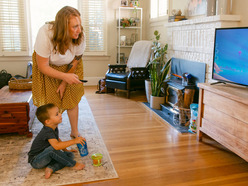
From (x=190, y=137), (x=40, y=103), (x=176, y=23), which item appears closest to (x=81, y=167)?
(x=40, y=103)

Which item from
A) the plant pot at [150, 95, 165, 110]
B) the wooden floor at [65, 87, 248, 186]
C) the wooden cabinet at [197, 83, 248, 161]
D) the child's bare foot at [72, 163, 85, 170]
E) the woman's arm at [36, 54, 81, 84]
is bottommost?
the wooden floor at [65, 87, 248, 186]

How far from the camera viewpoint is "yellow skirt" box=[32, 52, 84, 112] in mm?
2342

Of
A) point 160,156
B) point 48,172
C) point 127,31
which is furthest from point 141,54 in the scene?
point 48,172

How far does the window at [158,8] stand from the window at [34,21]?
1.08 metres

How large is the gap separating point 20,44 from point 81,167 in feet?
13.6

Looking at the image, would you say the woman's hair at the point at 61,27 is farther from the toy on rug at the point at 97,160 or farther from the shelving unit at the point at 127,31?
the shelving unit at the point at 127,31

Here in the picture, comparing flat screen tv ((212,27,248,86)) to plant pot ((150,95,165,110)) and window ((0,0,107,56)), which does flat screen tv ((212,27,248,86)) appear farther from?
window ((0,0,107,56))

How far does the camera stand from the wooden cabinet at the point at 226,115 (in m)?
2.05

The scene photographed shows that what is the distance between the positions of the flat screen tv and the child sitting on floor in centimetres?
150

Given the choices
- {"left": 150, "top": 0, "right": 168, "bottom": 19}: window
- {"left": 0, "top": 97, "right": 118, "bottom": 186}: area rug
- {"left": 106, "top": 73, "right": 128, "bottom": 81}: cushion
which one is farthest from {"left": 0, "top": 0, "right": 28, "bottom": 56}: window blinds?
{"left": 0, "top": 97, "right": 118, "bottom": 186}: area rug

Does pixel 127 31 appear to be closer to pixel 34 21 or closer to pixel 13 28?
pixel 34 21

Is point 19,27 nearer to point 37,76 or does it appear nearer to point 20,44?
point 20,44

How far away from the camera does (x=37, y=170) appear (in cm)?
208

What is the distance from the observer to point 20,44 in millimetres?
5406
